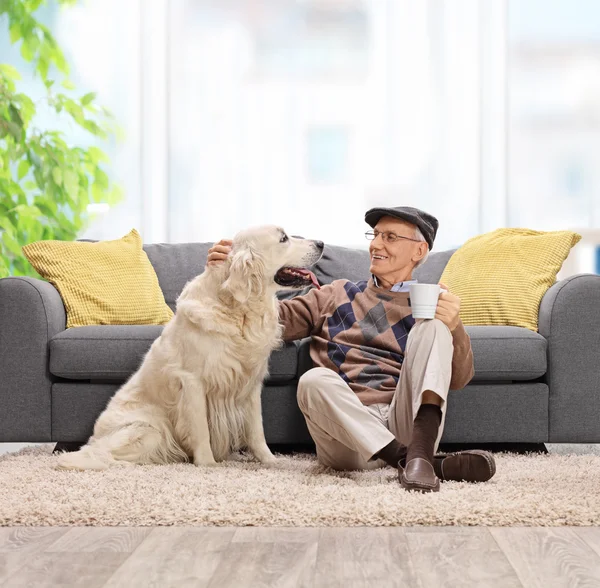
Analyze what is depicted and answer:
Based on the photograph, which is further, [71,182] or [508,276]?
[71,182]

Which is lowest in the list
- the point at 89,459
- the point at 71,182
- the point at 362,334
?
the point at 89,459

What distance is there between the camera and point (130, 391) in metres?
2.77

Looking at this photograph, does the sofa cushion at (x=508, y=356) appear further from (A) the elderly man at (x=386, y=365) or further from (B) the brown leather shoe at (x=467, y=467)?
(B) the brown leather shoe at (x=467, y=467)

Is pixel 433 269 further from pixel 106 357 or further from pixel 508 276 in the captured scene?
pixel 106 357

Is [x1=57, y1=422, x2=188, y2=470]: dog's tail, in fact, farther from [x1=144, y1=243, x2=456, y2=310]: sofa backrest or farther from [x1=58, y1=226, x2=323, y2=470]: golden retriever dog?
[x1=144, y1=243, x2=456, y2=310]: sofa backrest

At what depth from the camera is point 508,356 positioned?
2.88 meters

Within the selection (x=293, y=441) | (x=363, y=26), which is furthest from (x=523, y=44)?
(x=293, y=441)

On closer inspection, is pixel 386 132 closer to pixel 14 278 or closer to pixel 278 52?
pixel 278 52

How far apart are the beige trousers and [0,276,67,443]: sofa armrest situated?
3.56 ft

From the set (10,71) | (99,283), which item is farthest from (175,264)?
(10,71)

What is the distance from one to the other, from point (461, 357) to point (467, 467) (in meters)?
0.36

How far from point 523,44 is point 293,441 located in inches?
116

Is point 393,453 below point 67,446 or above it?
above

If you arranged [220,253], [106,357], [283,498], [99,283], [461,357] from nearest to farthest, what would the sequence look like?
[283,498]
[461,357]
[220,253]
[106,357]
[99,283]
